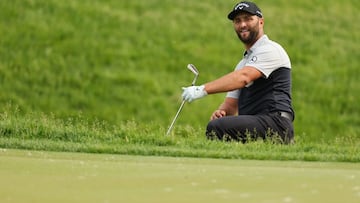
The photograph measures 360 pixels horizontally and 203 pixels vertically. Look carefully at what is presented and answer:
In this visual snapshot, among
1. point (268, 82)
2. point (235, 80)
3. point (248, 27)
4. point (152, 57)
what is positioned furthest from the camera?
point (152, 57)

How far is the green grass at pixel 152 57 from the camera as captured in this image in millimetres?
25531

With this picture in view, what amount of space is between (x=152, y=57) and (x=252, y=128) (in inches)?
704

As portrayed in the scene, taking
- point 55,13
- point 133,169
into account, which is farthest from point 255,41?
point 55,13

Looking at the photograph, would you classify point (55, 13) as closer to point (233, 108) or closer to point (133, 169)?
point (233, 108)

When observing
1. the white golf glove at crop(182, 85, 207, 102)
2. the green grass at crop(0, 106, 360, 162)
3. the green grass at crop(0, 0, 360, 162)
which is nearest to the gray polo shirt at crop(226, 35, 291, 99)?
the white golf glove at crop(182, 85, 207, 102)

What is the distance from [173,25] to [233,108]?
18.8 meters

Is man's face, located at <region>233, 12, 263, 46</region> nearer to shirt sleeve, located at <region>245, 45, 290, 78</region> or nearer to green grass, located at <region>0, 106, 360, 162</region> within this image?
shirt sleeve, located at <region>245, 45, 290, 78</region>

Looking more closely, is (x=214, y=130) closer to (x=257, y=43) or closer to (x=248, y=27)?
(x=257, y=43)

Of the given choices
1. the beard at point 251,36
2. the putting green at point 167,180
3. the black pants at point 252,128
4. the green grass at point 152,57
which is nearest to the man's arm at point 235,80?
the black pants at point 252,128

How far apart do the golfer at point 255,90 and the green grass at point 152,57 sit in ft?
37.3

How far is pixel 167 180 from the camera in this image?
6.96 meters

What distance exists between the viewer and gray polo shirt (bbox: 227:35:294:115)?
420 inches

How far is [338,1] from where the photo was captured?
34.0 meters

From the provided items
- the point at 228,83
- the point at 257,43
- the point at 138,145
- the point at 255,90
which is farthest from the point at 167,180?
the point at 257,43
